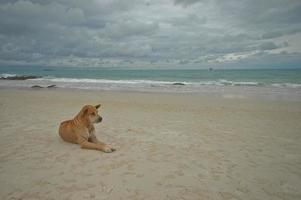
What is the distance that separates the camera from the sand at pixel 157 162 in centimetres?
368

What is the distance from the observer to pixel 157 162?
4.82 meters

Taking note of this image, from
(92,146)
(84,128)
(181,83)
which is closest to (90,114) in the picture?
(84,128)

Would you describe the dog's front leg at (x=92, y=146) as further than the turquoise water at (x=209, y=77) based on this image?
No

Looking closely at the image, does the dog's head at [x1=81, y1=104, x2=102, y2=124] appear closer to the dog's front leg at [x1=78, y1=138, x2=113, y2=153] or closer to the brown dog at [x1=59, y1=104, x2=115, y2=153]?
the brown dog at [x1=59, y1=104, x2=115, y2=153]

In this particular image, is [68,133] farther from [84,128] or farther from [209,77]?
[209,77]

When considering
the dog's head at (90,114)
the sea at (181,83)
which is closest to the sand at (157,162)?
the dog's head at (90,114)

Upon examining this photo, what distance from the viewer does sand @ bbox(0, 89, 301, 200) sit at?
3.68 m

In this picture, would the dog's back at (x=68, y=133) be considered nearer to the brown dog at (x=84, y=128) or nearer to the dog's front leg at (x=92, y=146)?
the brown dog at (x=84, y=128)

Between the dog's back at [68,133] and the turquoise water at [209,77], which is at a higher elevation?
the turquoise water at [209,77]

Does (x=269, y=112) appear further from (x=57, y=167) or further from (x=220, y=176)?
(x=57, y=167)

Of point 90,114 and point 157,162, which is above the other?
point 90,114

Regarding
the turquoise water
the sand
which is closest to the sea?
the turquoise water

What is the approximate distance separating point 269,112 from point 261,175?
7.39 metres

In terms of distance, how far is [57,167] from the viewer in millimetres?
4504
